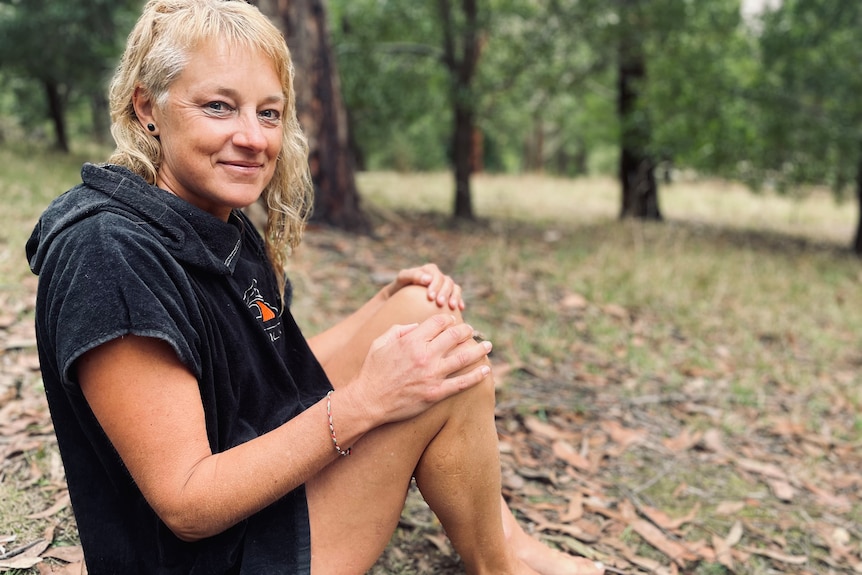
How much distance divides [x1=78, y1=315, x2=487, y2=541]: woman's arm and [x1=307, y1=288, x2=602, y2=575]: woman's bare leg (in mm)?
107

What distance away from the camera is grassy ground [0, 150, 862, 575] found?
277 cm

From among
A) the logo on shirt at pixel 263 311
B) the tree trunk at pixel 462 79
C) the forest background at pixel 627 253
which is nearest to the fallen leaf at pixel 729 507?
the forest background at pixel 627 253

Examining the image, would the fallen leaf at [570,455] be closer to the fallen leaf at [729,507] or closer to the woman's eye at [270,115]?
the fallen leaf at [729,507]

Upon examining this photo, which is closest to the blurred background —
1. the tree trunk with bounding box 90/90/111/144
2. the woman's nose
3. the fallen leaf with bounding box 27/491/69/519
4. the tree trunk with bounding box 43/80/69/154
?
the tree trunk with bounding box 43/80/69/154

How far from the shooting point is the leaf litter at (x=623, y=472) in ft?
8.44

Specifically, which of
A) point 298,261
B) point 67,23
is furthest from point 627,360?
point 67,23

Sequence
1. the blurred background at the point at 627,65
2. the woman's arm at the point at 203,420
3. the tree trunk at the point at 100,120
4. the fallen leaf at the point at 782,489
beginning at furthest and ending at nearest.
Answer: the tree trunk at the point at 100,120
the blurred background at the point at 627,65
the fallen leaf at the point at 782,489
the woman's arm at the point at 203,420

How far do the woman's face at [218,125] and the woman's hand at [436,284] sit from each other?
0.68 metres

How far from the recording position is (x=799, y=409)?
415 centimetres

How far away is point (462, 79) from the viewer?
29.1 ft

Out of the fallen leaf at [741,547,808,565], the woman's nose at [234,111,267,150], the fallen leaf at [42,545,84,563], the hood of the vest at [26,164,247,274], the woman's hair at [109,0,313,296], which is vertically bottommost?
the fallen leaf at [741,547,808,565]

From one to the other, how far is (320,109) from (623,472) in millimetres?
4150

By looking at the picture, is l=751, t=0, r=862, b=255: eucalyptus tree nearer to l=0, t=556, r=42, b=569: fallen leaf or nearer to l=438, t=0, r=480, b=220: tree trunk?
l=438, t=0, r=480, b=220: tree trunk

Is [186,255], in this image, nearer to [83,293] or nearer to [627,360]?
[83,293]
